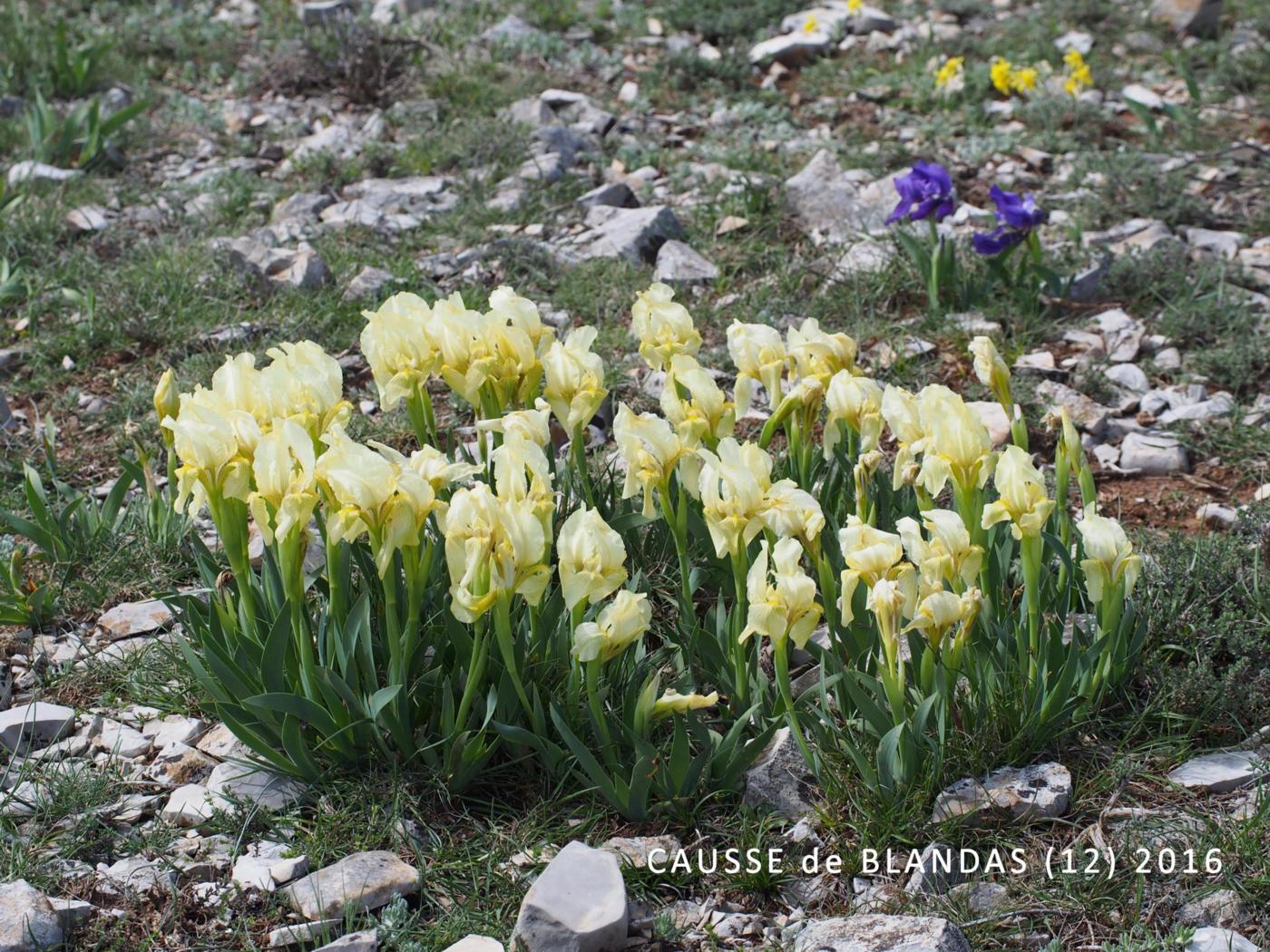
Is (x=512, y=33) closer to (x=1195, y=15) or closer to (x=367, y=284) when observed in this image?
(x=367, y=284)

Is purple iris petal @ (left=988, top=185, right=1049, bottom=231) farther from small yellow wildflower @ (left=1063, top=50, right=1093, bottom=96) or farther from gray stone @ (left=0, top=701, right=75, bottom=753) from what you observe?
gray stone @ (left=0, top=701, right=75, bottom=753)

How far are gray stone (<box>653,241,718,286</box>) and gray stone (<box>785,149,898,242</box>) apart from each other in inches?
22.4

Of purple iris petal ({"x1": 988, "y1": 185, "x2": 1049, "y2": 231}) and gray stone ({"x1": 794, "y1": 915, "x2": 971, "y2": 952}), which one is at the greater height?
purple iris petal ({"x1": 988, "y1": 185, "x2": 1049, "y2": 231})

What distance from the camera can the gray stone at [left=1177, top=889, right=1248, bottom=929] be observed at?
2.15 meters

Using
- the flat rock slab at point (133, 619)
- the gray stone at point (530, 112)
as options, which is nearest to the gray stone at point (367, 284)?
the gray stone at point (530, 112)

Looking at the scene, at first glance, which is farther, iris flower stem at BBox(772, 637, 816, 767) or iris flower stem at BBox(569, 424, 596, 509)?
iris flower stem at BBox(569, 424, 596, 509)

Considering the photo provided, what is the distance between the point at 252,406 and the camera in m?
2.37

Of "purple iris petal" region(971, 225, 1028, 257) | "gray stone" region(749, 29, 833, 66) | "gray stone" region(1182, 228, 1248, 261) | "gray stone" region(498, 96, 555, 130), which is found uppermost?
"gray stone" region(749, 29, 833, 66)

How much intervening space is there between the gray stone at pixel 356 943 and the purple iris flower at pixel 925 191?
3.07 meters

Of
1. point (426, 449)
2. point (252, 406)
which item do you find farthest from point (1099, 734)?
point (252, 406)

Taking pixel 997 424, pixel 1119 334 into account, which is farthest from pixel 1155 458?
pixel 1119 334

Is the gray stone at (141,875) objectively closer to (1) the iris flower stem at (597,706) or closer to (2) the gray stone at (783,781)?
(1) the iris flower stem at (597,706)

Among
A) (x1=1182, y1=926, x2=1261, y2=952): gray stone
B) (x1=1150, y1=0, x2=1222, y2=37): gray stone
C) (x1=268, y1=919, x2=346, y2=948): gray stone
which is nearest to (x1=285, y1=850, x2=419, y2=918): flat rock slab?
(x1=268, y1=919, x2=346, y2=948): gray stone

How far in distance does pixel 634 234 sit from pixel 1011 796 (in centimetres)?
308
